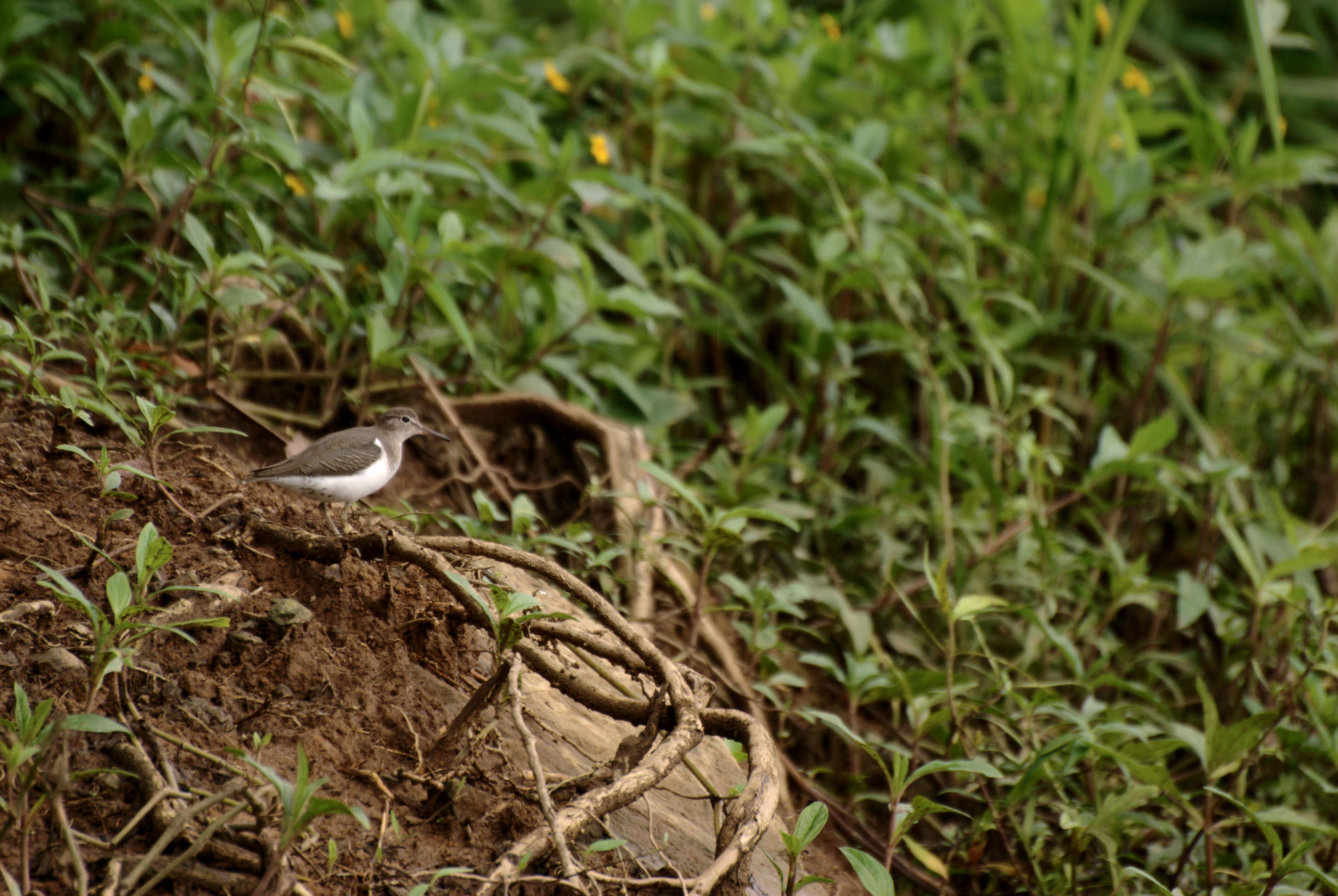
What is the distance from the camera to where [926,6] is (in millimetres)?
4883

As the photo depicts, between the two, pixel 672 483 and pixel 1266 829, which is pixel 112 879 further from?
pixel 1266 829

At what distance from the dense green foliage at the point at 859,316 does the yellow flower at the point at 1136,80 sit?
0.08 feet

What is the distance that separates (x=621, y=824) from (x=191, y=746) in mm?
828

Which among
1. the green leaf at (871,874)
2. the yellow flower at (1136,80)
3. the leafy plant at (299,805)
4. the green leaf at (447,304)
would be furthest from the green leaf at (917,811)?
the yellow flower at (1136,80)

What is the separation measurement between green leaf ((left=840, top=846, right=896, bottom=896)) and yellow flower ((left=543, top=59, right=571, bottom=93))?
345 centimetres

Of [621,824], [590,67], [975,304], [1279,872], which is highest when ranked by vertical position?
[590,67]

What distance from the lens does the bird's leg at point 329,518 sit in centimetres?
254

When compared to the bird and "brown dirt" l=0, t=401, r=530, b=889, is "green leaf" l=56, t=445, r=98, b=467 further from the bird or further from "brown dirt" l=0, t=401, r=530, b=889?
the bird

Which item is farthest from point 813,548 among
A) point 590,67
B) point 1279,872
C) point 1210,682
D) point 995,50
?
point 995,50

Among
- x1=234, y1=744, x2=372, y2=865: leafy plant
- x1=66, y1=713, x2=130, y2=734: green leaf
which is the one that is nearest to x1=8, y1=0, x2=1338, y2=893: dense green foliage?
x1=66, y1=713, x2=130, y2=734: green leaf

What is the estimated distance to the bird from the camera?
105 inches

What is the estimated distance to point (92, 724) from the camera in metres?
1.73

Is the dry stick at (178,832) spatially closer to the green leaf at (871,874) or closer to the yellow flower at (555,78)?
the green leaf at (871,874)

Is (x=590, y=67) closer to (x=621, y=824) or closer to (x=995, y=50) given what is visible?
(x=995, y=50)
